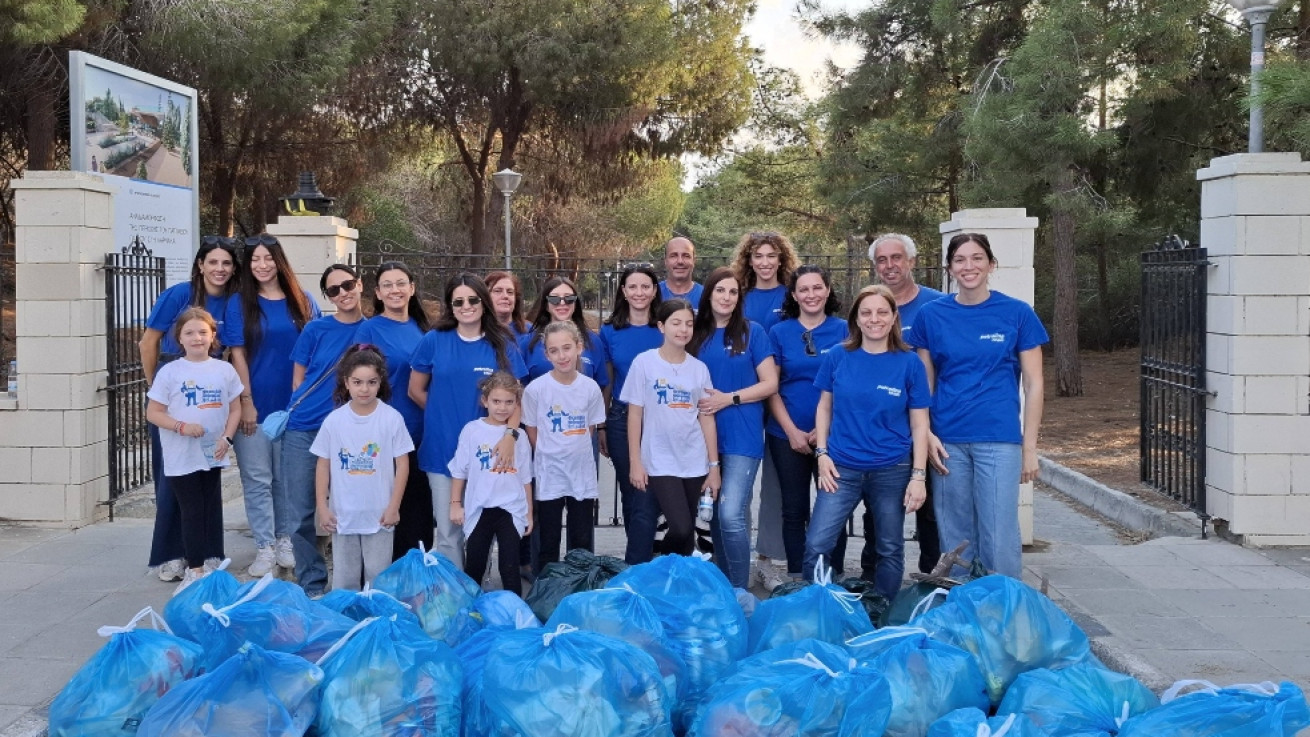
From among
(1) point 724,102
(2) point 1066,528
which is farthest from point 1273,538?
(1) point 724,102

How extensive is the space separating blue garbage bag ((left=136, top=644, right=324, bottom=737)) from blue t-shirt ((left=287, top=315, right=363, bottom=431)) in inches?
84.7

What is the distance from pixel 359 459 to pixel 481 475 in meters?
0.55

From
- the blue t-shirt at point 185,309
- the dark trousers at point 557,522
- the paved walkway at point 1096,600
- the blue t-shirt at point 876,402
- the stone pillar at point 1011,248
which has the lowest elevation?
the paved walkway at point 1096,600

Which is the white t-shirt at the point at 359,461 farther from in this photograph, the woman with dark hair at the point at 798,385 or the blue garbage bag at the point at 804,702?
the blue garbage bag at the point at 804,702

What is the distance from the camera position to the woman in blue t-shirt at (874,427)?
17.0 feet

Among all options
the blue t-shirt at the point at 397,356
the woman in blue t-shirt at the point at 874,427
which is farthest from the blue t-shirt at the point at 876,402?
the blue t-shirt at the point at 397,356

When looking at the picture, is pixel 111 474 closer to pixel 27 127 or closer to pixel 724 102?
pixel 27 127

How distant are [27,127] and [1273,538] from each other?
632 inches

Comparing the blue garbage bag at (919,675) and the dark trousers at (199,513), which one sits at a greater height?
the dark trousers at (199,513)

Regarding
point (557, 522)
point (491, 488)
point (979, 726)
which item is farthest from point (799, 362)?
point (979, 726)

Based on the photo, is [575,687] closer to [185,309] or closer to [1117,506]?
[185,309]

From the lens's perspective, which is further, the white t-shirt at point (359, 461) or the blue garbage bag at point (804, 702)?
the white t-shirt at point (359, 461)

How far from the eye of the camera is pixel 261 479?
6.05 meters

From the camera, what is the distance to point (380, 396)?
5.46 metres
